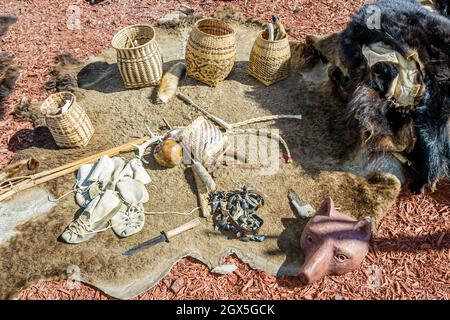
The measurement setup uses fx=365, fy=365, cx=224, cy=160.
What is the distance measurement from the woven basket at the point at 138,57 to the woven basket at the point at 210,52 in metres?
0.54

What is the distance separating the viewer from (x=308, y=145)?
5.23 metres

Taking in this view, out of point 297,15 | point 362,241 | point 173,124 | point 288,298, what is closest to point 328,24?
point 297,15

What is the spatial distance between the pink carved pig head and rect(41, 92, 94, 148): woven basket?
3343mm

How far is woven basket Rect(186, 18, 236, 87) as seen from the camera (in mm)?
5461

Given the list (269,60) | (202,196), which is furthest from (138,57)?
(202,196)

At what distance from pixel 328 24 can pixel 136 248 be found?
562 cm

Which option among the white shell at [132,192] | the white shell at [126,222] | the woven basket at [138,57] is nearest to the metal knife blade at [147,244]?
the white shell at [126,222]

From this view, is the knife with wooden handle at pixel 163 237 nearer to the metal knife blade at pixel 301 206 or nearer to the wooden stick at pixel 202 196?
the wooden stick at pixel 202 196

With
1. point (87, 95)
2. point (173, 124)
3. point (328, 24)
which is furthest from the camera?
point (328, 24)

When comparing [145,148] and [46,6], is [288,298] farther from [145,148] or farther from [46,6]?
[46,6]

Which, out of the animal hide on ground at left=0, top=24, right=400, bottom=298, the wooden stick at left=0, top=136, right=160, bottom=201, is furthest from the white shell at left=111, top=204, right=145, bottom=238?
the wooden stick at left=0, top=136, right=160, bottom=201

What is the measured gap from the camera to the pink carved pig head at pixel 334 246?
3.62 metres

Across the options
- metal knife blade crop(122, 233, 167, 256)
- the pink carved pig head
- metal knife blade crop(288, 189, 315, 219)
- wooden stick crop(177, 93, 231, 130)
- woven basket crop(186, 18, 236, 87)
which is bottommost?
metal knife blade crop(122, 233, 167, 256)

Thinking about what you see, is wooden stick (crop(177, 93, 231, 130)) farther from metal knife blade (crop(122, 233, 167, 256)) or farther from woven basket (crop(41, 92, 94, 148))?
metal knife blade (crop(122, 233, 167, 256))
